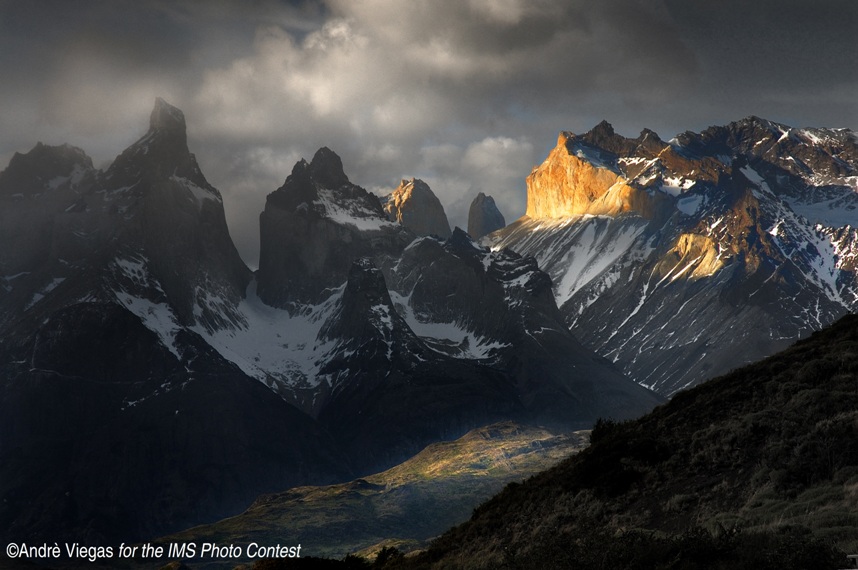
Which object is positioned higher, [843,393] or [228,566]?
[843,393]

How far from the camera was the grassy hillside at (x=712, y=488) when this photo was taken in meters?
40.8

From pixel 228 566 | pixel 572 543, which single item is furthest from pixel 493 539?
pixel 228 566

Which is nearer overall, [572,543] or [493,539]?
[572,543]

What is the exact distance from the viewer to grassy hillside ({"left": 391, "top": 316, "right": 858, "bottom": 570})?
40.8 metres

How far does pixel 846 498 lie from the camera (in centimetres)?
4506

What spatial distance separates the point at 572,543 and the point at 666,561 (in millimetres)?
6758

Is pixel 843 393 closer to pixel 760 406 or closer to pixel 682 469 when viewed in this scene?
pixel 760 406

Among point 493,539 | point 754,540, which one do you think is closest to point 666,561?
point 754,540

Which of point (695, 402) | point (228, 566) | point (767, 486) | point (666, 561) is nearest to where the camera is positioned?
point (666, 561)

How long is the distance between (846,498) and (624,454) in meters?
19.6

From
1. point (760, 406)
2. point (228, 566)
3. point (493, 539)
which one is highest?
point (760, 406)

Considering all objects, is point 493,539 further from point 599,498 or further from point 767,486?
point 767,486

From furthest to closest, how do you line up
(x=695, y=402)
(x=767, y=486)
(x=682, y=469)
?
(x=695, y=402) < (x=682, y=469) < (x=767, y=486)

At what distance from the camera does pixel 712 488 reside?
53625 mm
